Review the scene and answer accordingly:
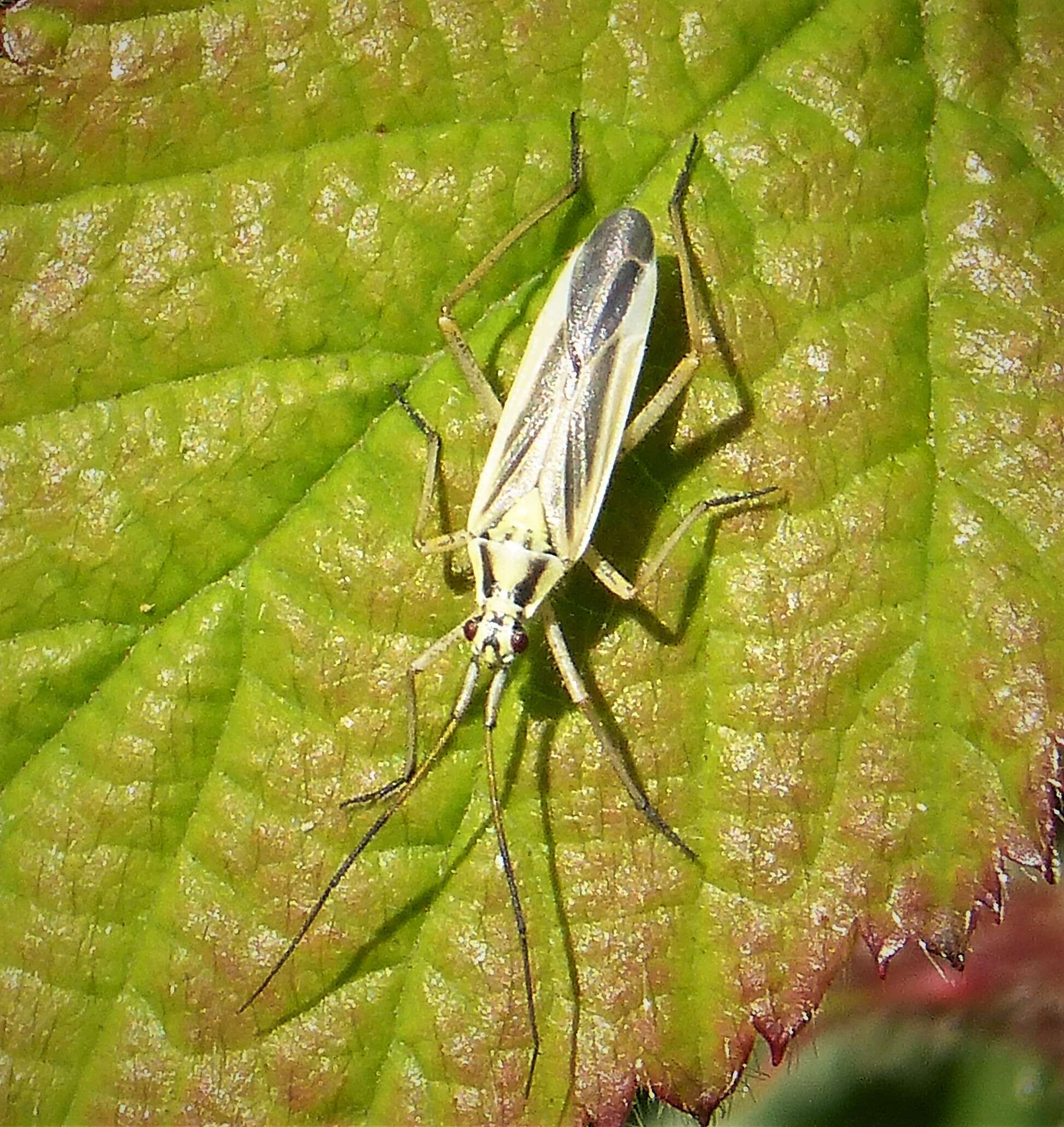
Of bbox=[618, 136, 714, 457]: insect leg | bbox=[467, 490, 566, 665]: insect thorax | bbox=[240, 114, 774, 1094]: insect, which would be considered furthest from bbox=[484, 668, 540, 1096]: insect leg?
bbox=[618, 136, 714, 457]: insect leg

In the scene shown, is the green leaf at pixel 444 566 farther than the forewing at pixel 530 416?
No

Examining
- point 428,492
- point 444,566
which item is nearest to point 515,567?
point 444,566

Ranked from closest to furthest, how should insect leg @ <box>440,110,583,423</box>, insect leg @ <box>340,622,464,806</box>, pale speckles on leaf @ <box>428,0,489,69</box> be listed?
pale speckles on leaf @ <box>428,0,489,69</box>
insect leg @ <box>440,110,583,423</box>
insect leg @ <box>340,622,464,806</box>

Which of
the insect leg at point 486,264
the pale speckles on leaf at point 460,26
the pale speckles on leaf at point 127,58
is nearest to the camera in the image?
the pale speckles on leaf at point 127,58

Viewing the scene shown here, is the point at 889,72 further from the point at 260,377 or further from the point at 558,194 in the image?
the point at 260,377

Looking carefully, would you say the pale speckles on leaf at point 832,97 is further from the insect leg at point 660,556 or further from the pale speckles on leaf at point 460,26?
the insect leg at point 660,556

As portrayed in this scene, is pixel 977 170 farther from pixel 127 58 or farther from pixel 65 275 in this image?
pixel 65 275

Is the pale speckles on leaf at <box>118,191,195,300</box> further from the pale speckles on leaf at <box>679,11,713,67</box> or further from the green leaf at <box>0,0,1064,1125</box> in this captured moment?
the pale speckles on leaf at <box>679,11,713,67</box>

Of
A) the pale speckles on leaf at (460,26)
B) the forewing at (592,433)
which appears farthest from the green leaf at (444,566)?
the forewing at (592,433)
